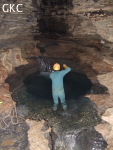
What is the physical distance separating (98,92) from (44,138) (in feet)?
7.42

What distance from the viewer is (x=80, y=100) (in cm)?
454

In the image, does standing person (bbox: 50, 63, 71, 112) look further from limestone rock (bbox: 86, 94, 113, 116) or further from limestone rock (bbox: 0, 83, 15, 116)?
limestone rock (bbox: 0, 83, 15, 116)

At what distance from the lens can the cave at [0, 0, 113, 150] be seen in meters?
3.60

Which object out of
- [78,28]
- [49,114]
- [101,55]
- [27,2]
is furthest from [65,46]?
[49,114]

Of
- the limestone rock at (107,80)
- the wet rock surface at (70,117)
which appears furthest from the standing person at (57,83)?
the limestone rock at (107,80)

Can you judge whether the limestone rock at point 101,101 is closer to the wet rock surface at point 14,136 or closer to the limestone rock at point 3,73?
the wet rock surface at point 14,136

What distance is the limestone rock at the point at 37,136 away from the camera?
3.42 meters

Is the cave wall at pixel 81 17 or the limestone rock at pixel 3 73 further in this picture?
the cave wall at pixel 81 17

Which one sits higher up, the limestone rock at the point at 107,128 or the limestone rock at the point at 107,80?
the limestone rock at the point at 107,80

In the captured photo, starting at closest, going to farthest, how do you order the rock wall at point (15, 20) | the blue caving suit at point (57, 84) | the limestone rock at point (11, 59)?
the blue caving suit at point (57, 84), the rock wall at point (15, 20), the limestone rock at point (11, 59)

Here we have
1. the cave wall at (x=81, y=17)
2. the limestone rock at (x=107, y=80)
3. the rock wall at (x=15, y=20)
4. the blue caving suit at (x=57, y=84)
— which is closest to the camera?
the blue caving suit at (x=57, y=84)

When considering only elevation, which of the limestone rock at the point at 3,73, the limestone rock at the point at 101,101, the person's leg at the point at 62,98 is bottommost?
the limestone rock at the point at 101,101

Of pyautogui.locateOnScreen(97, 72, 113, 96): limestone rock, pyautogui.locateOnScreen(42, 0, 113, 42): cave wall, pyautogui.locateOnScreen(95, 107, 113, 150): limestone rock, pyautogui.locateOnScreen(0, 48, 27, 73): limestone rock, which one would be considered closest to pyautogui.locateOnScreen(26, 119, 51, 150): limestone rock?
pyautogui.locateOnScreen(95, 107, 113, 150): limestone rock

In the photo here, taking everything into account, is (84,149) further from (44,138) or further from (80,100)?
(80,100)
